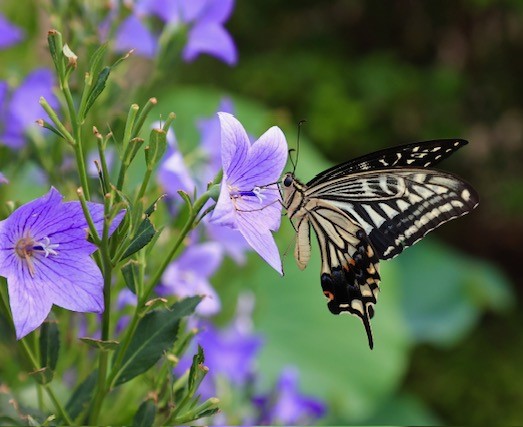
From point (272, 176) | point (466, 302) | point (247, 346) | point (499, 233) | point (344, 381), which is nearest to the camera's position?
point (272, 176)

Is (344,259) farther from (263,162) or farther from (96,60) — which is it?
(96,60)

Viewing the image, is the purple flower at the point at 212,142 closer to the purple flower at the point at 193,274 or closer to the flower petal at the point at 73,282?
the purple flower at the point at 193,274

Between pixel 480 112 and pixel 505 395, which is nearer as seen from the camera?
pixel 505 395

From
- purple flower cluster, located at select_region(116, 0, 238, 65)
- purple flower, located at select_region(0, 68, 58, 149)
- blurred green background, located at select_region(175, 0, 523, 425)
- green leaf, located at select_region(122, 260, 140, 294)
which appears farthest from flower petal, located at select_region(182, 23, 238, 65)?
blurred green background, located at select_region(175, 0, 523, 425)

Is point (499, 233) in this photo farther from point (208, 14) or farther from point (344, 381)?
point (208, 14)

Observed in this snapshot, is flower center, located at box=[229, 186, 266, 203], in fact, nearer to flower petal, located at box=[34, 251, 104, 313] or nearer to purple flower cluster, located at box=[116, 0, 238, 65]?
flower petal, located at box=[34, 251, 104, 313]

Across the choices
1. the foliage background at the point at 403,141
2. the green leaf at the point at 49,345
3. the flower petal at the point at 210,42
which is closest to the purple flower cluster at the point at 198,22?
the flower petal at the point at 210,42

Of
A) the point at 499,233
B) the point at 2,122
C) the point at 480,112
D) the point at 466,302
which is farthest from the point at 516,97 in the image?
the point at 2,122

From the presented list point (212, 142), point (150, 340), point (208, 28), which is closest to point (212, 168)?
point (212, 142)
